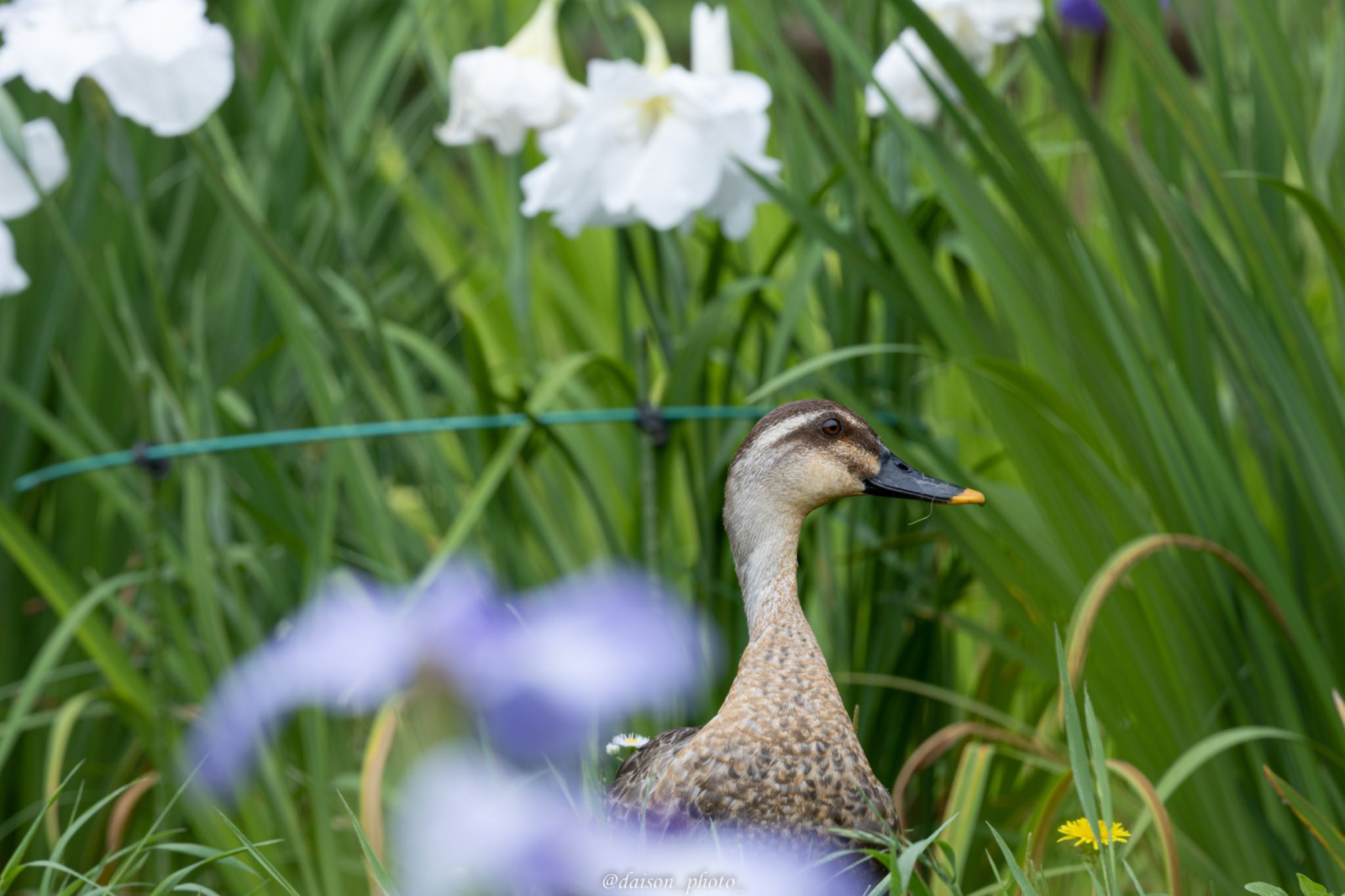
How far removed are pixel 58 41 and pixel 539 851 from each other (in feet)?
2.58

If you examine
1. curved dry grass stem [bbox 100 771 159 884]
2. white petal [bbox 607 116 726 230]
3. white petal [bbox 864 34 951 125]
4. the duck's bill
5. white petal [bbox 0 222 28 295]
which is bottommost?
curved dry grass stem [bbox 100 771 159 884]

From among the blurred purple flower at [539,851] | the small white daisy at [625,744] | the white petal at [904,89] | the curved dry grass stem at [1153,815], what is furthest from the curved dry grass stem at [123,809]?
the white petal at [904,89]

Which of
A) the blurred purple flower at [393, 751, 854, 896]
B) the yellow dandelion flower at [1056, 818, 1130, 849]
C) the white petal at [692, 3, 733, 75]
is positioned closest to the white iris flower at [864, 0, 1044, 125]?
the white petal at [692, 3, 733, 75]

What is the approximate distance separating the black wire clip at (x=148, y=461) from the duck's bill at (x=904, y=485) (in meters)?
0.93

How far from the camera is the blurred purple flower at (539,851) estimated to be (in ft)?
1.75

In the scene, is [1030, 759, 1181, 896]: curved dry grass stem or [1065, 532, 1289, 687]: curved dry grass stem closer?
[1030, 759, 1181, 896]: curved dry grass stem

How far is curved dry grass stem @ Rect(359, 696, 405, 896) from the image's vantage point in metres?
0.91

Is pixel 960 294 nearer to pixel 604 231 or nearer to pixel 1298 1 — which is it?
pixel 1298 1

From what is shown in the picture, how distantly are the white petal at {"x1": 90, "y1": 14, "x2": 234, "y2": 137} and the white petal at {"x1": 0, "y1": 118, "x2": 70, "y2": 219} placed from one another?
0.52ft

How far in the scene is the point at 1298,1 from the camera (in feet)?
5.27

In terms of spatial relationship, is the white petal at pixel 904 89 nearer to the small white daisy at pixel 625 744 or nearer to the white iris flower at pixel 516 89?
the white iris flower at pixel 516 89

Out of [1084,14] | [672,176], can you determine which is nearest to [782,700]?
[672,176]

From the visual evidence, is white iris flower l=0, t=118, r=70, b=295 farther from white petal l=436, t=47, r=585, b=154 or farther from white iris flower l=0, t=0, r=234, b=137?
white petal l=436, t=47, r=585, b=154

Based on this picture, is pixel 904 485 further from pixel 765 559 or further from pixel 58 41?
pixel 58 41
